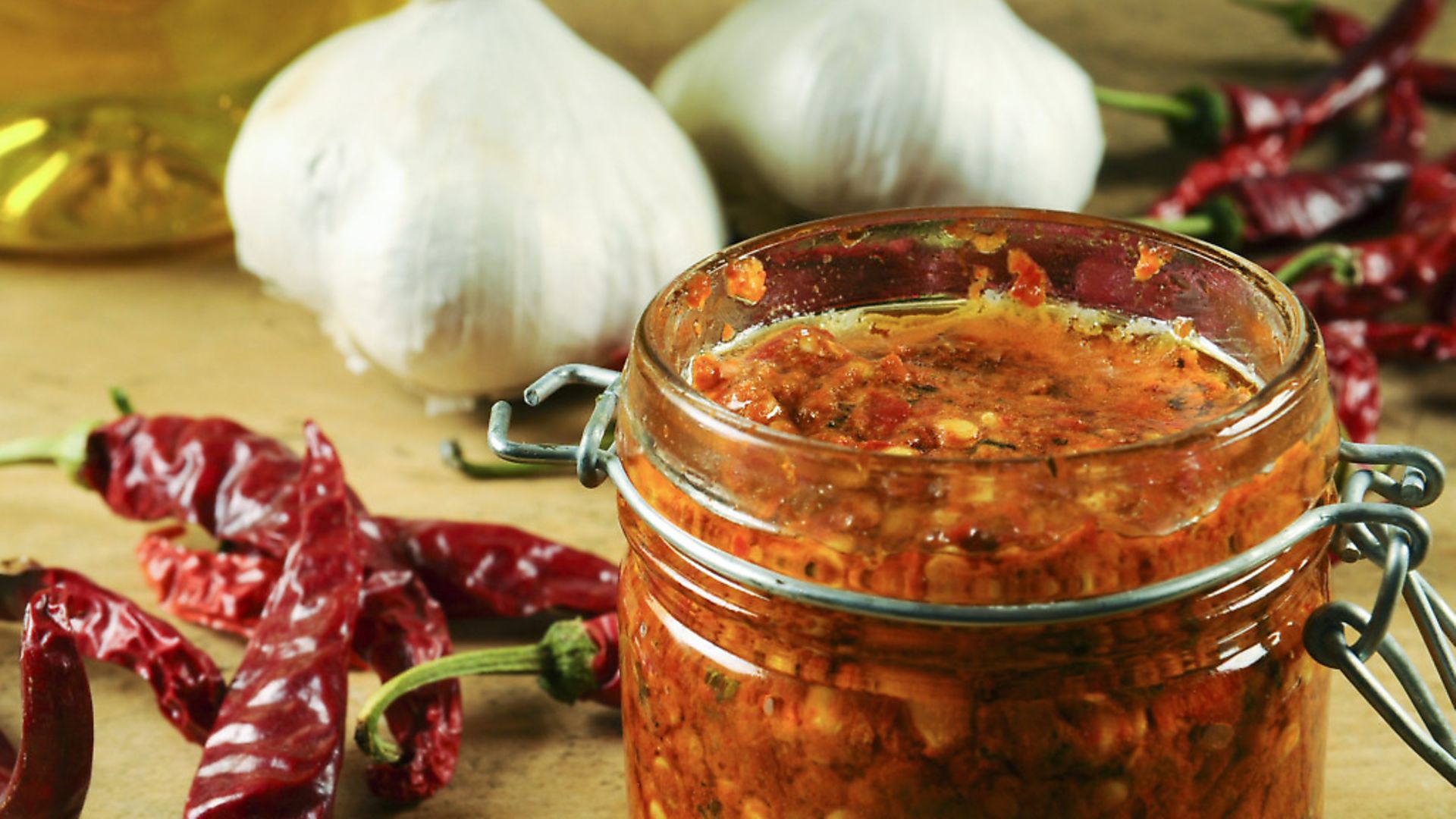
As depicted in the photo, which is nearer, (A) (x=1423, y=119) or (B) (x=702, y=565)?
(B) (x=702, y=565)

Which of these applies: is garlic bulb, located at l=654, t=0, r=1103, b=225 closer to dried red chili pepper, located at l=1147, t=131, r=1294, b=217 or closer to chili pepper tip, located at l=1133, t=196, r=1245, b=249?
chili pepper tip, located at l=1133, t=196, r=1245, b=249

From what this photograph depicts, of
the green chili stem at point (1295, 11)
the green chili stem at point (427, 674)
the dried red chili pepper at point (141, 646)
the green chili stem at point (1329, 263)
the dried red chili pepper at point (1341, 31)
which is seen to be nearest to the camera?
the green chili stem at point (427, 674)

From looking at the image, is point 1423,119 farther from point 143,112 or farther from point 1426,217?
point 143,112

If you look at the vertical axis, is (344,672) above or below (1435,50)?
above

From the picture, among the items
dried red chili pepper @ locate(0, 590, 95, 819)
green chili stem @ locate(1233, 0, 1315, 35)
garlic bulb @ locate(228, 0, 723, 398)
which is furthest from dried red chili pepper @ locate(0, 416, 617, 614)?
green chili stem @ locate(1233, 0, 1315, 35)

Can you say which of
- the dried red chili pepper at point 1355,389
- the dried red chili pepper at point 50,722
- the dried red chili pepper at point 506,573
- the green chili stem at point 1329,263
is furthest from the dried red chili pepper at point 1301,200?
the dried red chili pepper at point 50,722

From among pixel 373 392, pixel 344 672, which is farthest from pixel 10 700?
pixel 373 392

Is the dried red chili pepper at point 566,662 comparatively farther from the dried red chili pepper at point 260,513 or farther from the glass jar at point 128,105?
the glass jar at point 128,105
